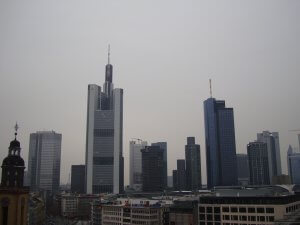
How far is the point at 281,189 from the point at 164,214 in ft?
170

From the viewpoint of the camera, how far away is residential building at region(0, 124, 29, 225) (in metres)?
53.0

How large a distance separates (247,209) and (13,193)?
80.3m

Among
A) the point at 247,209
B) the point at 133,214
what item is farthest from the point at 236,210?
the point at 133,214

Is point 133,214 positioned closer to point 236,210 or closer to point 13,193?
point 236,210

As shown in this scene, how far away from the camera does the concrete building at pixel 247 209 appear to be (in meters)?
109

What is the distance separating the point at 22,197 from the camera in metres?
54.8

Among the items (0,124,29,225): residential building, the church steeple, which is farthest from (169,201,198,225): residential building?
Answer: the church steeple

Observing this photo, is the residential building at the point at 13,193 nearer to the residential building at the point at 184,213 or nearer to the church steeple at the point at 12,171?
the church steeple at the point at 12,171

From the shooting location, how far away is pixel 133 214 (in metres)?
162

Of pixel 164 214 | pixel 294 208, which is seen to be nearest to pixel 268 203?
pixel 294 208

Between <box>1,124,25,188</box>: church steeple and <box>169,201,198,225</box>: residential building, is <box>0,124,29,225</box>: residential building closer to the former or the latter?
<box>1,124,25,188</box>: church steeple

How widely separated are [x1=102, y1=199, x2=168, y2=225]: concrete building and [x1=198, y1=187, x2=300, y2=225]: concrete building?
35.1m

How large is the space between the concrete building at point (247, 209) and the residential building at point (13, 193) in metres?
75.5

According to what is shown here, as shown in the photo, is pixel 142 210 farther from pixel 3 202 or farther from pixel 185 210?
pixel 3 202
